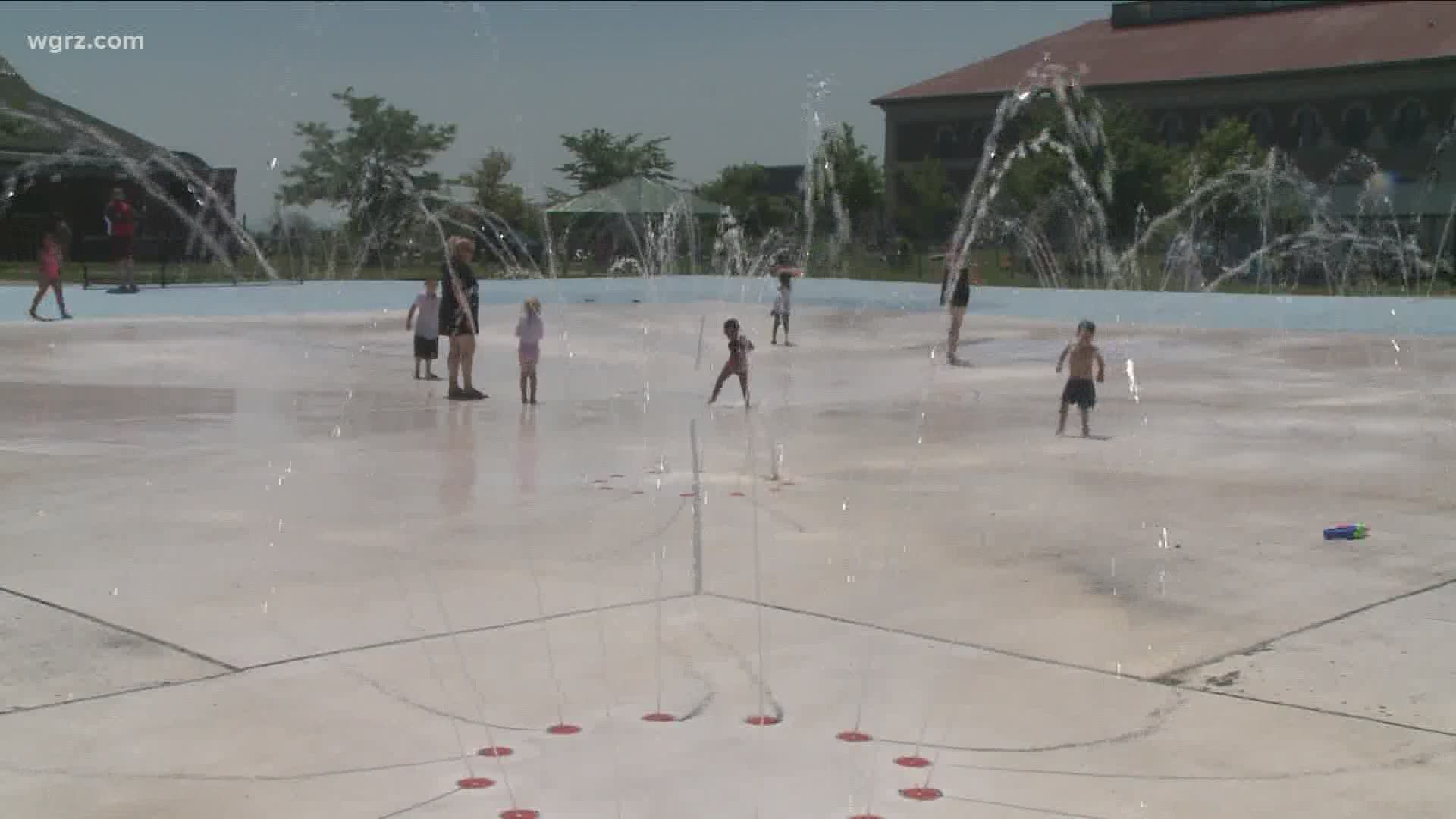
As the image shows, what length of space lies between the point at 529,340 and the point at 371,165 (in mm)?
56181

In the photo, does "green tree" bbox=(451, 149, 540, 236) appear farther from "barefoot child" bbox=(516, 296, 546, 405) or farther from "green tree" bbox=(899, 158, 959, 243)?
"barefoot child" bbox=(516, 296, 546, 405)

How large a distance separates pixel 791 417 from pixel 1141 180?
1848 inches

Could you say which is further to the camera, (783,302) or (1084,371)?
(783,302)

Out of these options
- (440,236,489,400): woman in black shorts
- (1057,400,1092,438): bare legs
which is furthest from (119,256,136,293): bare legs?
(1057,400,1092,438): bare legs

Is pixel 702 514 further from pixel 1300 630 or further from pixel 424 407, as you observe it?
pixel 424 407

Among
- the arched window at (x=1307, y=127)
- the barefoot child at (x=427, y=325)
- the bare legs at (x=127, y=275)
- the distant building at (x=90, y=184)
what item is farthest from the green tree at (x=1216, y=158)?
the barefoot child at (x=427, y=325)

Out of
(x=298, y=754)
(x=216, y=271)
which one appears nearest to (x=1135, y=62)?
(x=216, y=271)

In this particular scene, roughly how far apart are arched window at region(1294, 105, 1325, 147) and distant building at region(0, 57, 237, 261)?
4311cm

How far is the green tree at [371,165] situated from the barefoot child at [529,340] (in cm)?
5204

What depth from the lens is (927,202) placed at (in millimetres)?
74125

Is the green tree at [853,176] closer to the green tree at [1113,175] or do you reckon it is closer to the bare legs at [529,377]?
the green tree at [1113,175]

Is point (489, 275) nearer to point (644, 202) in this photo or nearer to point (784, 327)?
point (644, 202)

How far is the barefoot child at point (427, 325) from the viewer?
1928 cm

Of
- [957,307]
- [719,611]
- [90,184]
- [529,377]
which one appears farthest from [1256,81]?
[719,611]
